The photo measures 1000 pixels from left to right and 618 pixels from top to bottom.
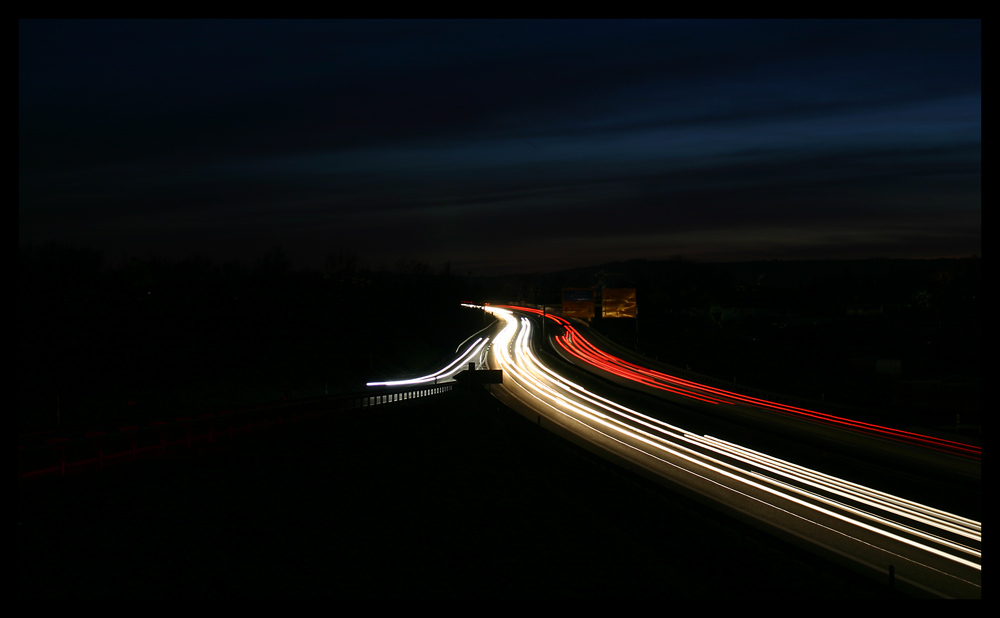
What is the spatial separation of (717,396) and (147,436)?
91.6 feet

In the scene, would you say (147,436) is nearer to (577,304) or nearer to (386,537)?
(386,537)

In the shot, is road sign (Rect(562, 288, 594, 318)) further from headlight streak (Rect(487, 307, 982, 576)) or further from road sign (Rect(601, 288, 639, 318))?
headlight streak (Rect(487, 307, 982, 576))

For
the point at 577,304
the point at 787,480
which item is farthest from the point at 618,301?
the point at 787,480

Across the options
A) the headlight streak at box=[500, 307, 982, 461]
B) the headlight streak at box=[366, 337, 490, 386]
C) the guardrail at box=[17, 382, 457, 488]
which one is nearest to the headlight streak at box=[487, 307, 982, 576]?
the headlight streak at box=[500, 307, 982, 461]

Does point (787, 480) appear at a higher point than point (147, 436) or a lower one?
lower

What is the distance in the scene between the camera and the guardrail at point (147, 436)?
14.8 meters

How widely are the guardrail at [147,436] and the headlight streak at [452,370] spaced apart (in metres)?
11.0

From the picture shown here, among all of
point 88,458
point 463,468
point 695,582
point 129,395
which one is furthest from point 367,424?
point 695,582

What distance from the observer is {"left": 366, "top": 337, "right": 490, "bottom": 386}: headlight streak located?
134ft

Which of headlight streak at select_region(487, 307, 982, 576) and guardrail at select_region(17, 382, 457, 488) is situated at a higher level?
guardrail at select_region(17, 382, 457, 488)

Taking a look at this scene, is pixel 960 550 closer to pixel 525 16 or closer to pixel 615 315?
pixel 525 16

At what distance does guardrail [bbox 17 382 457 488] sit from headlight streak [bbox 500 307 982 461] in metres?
18.5

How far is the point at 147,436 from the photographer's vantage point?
19500 millimetres

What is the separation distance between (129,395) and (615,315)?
30.8 meters
